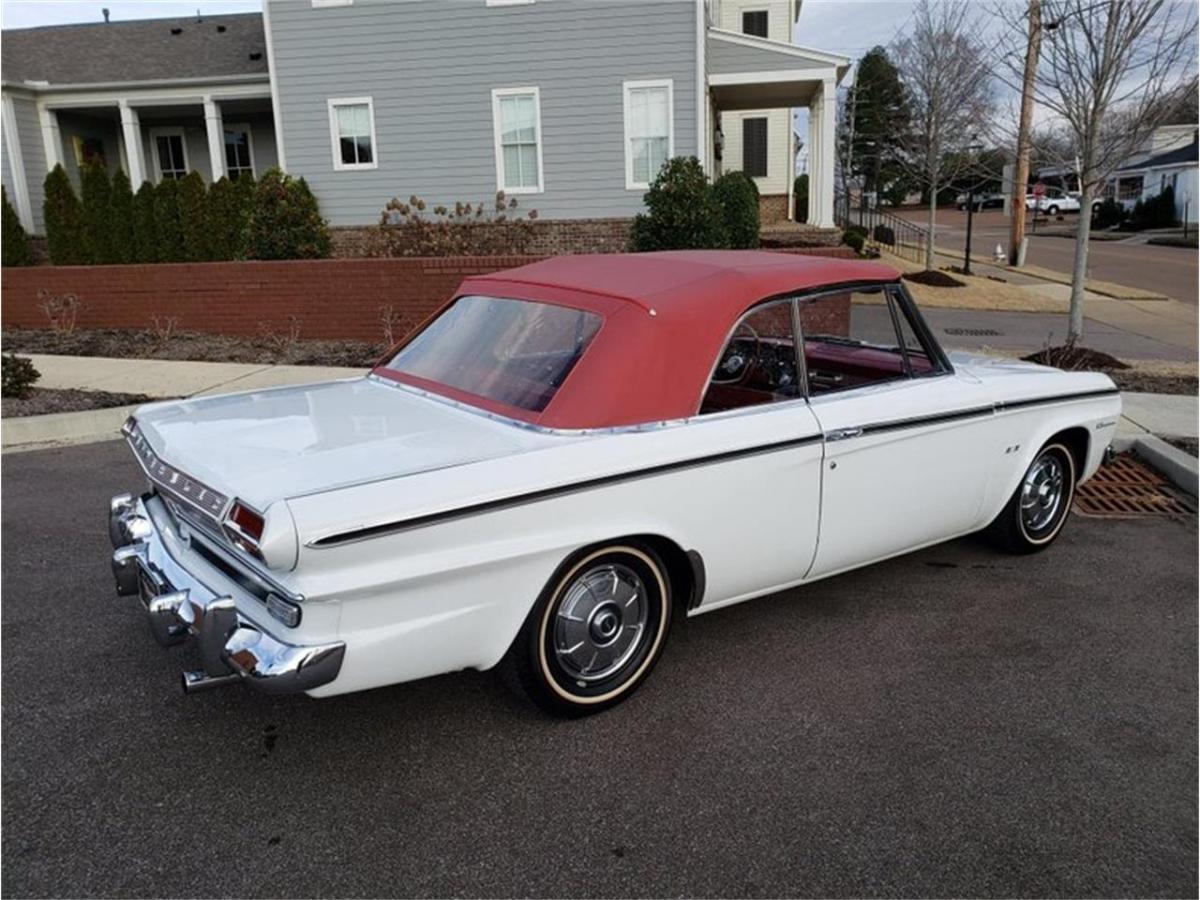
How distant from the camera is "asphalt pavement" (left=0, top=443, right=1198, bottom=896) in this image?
2633 mm

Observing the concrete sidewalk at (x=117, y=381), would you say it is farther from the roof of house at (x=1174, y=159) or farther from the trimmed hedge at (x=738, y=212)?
the roof of house at (x=1174, y=159)

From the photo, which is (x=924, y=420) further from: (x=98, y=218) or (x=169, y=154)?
(x=169, y=154)

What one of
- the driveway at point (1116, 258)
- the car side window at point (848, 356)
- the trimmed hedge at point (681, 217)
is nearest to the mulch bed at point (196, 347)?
the trimmed hedge at point (681, 217)

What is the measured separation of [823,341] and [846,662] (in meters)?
1.63

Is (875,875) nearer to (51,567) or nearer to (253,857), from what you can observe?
(253,857)

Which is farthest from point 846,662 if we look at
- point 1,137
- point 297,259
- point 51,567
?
point 1,137

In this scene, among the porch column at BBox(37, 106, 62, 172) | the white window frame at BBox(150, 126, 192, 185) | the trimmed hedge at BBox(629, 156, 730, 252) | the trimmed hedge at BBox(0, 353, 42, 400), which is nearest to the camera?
the trimmed hedge at BBox(0, 353, 42, 400)

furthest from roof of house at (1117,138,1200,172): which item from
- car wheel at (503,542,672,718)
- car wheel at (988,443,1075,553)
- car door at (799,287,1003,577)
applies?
car wheel at (503,542,672,718)

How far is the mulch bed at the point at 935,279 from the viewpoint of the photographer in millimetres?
20266

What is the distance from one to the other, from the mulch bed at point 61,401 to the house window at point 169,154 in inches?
563

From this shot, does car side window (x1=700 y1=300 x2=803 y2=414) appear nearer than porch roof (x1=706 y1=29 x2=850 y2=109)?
Yes

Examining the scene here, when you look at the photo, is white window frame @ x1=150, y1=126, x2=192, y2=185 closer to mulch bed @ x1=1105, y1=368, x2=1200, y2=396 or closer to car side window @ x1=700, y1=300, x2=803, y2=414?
mulch bed @ x1=1105, y1=368, x2=1200, y2=396

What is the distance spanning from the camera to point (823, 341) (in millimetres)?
4695

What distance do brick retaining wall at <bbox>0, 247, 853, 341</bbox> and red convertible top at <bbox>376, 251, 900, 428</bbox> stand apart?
26.1 feet
